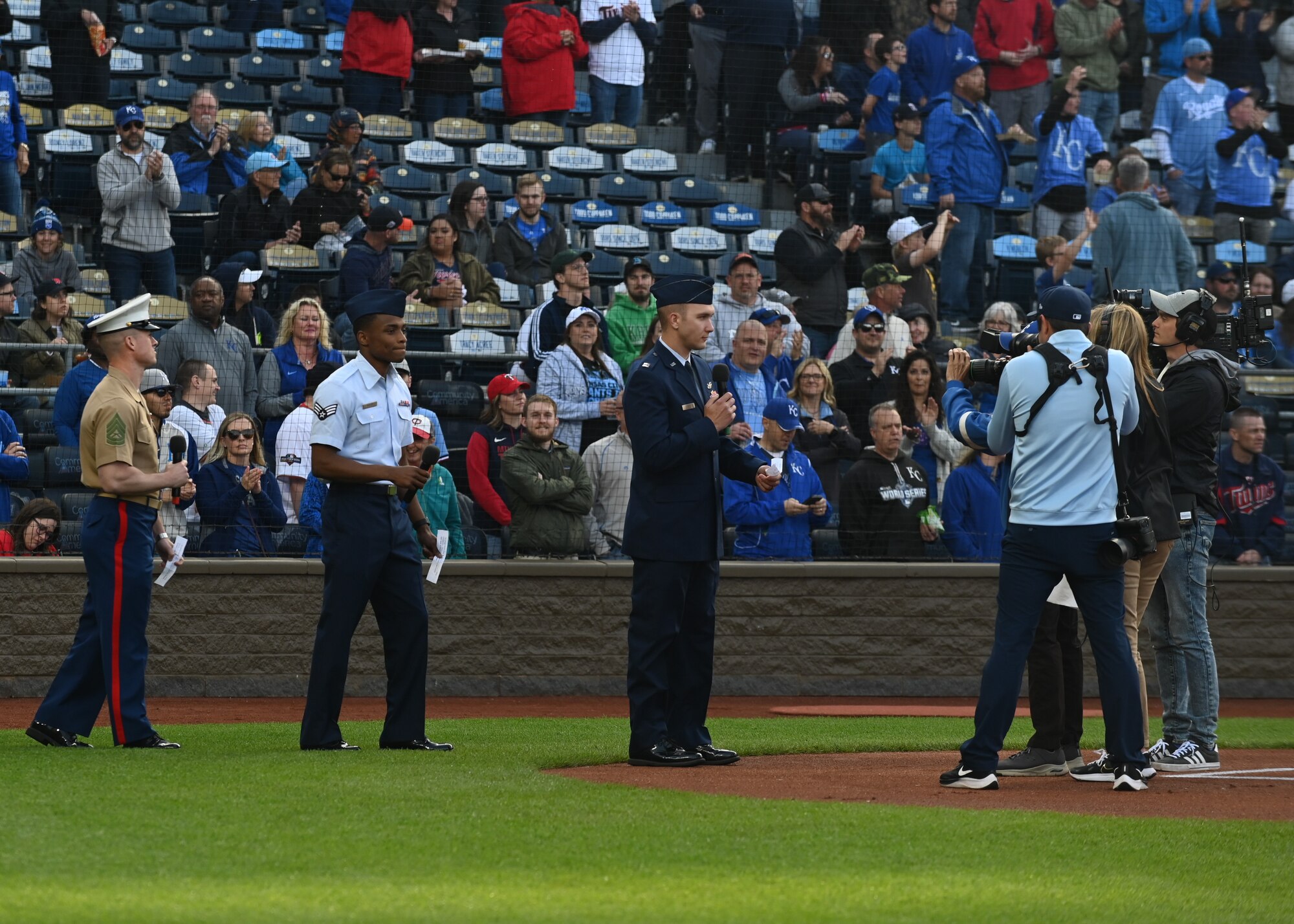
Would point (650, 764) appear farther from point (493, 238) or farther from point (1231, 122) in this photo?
point (1231, 122)

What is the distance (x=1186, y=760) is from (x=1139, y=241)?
851 centimetres

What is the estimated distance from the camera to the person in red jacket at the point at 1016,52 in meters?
18.9

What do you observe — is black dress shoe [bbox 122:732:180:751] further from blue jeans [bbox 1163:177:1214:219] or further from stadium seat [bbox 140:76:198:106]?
blue jeans [bbox 1163:177:1214:219]

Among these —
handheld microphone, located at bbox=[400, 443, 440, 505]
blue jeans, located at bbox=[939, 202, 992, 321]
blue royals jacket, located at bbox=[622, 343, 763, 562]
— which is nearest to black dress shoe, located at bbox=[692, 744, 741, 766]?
blue royals jacket, located at bbox=[622, 343, 763, 562]

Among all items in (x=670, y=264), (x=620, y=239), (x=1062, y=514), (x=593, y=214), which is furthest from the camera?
(x=593, y=214)

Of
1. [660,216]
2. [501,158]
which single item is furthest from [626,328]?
[501,158]

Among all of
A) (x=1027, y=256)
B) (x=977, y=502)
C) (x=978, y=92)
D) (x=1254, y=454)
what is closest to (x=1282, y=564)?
(x=1254, y=454)

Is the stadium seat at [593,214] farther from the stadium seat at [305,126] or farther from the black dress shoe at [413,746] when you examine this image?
the black dress shoe at [413,746]

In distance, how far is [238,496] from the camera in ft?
38.4

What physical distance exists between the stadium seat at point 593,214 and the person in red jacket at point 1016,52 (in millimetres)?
4735

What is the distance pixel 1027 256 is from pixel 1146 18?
4.80 metres

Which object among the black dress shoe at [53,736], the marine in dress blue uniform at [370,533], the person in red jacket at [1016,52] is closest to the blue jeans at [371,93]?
the person in red jacket at [1016,52]

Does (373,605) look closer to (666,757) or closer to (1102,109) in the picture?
(666,757)

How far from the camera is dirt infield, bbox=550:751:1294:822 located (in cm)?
667
